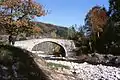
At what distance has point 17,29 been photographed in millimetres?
48281

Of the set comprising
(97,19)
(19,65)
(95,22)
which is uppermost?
(97,19)

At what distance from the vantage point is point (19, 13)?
48312 mm

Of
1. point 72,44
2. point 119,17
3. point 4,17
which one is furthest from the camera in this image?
point 72,44

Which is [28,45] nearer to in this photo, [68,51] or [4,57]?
[68,51]

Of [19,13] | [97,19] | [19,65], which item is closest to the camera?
[19,65]

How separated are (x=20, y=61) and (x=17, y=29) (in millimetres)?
28488

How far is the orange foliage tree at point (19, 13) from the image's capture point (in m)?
47.7

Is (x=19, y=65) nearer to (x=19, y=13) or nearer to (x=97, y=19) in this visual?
(x=19, y=13)

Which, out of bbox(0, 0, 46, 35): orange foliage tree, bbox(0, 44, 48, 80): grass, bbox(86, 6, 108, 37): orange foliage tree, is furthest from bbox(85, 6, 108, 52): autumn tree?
bbox(0, 44, 48, 80): grass

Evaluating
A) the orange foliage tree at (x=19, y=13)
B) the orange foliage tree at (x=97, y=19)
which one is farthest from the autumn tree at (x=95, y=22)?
the orange foliage tree at (x=19, y=13)

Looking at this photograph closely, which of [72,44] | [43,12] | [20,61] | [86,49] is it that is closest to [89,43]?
[86,49]

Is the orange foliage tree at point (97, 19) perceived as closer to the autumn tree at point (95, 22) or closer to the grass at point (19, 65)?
the autumn tree at point (95, 22)

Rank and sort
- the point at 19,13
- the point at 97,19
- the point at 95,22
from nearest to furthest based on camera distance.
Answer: the point at 19,13, the point at 95,22, the point at 97,19

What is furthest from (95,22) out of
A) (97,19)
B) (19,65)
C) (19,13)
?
(19,65)
